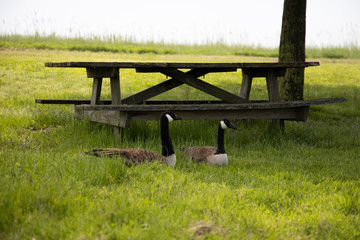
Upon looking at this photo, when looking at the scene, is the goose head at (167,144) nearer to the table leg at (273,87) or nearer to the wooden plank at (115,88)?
the wooden plank at (115,88)

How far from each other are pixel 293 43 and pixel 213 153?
5.67 m

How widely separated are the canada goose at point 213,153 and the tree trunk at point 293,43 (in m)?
4.97

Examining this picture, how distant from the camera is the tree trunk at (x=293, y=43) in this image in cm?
Answer: 930

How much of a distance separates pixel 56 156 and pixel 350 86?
13219 millimetres

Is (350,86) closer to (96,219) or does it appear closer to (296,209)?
(296,209)

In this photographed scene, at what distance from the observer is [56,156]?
4.48m

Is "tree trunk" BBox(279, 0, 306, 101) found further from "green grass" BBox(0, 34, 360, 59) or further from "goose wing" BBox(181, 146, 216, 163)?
"green grass" BBox(0, 34, 360, 59)

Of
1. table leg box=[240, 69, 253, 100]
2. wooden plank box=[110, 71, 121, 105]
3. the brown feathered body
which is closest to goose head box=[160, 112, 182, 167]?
the brown feathered body

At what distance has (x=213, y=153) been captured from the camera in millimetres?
5004

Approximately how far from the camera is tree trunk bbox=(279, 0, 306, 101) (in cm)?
930

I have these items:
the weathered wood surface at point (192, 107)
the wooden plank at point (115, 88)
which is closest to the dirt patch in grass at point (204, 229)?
the weathered wood surface at point (192, 107)

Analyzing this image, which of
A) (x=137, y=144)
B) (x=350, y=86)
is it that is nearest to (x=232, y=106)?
(x=137, y=144)

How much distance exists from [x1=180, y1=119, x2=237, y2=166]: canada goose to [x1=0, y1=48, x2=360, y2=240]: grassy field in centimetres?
15

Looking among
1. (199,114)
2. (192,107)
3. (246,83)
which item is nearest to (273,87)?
(246,83)
